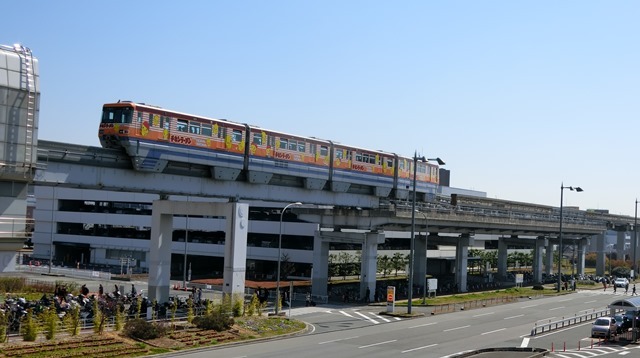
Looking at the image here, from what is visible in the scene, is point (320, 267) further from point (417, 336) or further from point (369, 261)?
point (417, 336)

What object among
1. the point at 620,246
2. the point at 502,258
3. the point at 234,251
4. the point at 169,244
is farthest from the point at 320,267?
the point at 620,246

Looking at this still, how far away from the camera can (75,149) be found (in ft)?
136

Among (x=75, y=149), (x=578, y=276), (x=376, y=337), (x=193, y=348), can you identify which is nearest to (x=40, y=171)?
(x=75, y=149)

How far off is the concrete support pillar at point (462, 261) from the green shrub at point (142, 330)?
5250cm

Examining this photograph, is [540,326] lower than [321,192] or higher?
lower

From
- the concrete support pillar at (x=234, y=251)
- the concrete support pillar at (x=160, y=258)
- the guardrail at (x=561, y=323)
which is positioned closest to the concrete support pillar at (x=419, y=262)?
the guardrail at (x=561, y=323)

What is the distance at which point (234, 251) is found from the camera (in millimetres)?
48594

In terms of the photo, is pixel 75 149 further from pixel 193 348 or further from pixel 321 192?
pixel 321 192

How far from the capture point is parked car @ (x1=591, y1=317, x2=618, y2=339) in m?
45.8

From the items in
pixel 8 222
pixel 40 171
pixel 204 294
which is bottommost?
pixel 204 294

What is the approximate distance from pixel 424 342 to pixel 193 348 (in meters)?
14.1

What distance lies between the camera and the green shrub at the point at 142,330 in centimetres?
3694

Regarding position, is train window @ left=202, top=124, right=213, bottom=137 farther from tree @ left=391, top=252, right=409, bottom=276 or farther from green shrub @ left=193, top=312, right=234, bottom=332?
tree @ left=391, top=252, right=409, bottom=276

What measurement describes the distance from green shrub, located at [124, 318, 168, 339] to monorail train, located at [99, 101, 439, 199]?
1044 cm
